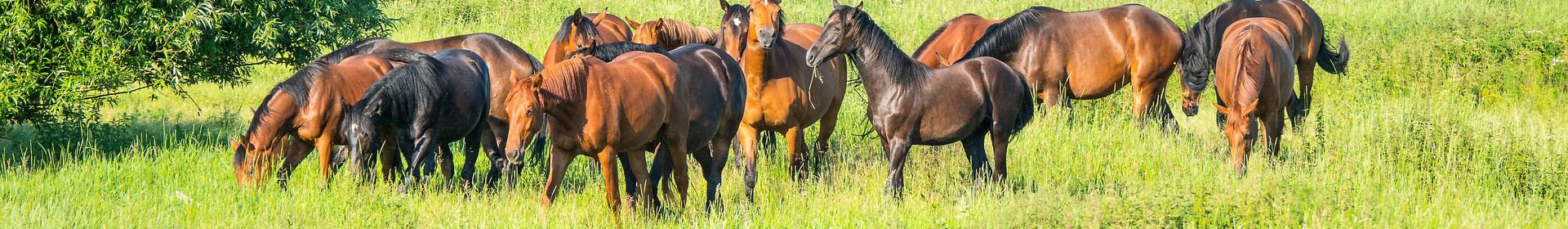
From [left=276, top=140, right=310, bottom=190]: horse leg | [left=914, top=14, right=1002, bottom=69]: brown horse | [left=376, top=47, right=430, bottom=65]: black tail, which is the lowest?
[left=914, top=14, right=1002, bottom=69]: brown horse

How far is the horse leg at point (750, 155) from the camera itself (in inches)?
320

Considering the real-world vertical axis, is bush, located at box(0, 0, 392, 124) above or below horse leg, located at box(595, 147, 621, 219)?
above

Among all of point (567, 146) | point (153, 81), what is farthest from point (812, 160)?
point (153, 81)

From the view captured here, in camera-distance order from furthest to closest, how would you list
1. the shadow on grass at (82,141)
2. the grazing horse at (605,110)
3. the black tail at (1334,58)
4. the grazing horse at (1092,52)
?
the black tail at (1334,58) < the grazing horse at (1092,52) < the shadow on grass at (82,141) < the grazing horse at (605,110)

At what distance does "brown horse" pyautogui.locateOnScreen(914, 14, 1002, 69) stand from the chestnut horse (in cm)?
305

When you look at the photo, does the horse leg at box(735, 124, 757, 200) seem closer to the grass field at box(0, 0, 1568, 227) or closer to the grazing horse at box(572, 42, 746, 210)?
the grass field at box(0, 0, 1568, 227)

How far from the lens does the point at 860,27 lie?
7.32 meters

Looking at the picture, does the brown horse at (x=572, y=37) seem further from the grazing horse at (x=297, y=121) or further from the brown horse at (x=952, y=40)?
the brown horse at (x=952, y=40)

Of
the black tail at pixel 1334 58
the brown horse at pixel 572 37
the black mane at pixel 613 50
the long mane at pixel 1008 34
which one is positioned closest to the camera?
the black mane at pixel 613 50

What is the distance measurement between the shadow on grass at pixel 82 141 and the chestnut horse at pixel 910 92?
494 centimetres

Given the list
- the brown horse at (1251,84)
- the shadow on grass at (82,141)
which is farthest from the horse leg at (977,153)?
the shadow on grass at (82,141)

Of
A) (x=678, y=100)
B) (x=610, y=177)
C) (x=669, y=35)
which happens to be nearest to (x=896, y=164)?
(x=678, y=100)

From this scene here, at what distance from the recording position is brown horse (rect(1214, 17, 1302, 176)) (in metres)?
8.40

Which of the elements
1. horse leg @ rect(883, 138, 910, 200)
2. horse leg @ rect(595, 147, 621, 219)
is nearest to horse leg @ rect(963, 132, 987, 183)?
horse leg @ rect(883, 138, 910, 200)
